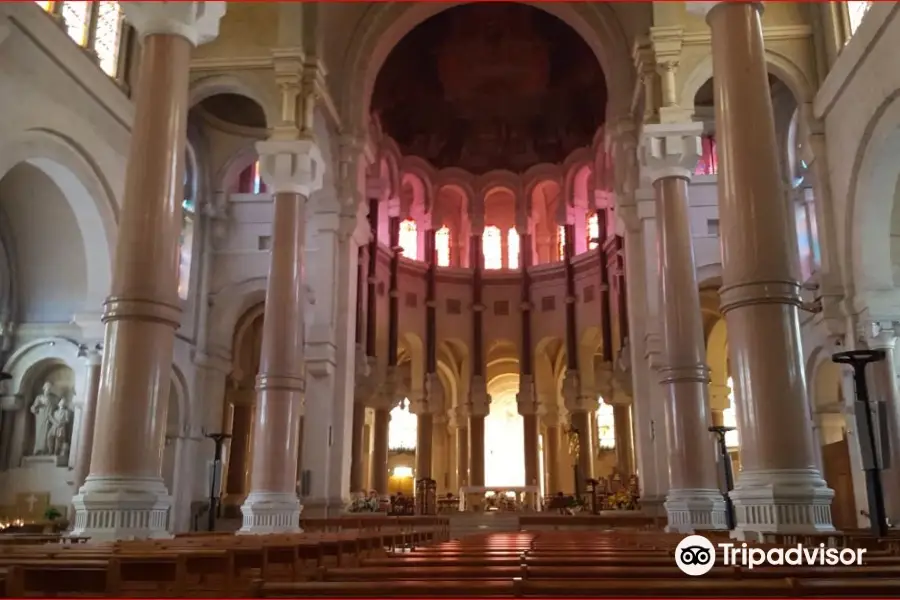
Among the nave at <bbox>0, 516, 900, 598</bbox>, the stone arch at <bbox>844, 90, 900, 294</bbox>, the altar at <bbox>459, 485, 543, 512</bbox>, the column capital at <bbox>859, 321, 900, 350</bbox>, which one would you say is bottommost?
the nave at <bbox>0, 516, 900, 598</bbox>

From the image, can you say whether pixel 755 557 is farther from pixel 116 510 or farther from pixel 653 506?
pixel 653 506

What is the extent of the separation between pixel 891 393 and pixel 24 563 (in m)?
14.2

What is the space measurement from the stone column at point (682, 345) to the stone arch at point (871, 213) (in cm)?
312

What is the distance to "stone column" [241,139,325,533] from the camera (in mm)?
13945

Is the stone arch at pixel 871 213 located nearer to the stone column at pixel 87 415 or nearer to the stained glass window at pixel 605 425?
the stone column at pixel 87 415

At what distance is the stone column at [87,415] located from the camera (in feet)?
54.7

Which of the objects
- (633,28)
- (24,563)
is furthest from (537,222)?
(24,563)

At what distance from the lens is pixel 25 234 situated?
1888 centimetres

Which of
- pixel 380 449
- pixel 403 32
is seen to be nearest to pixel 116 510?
pixel 403 32

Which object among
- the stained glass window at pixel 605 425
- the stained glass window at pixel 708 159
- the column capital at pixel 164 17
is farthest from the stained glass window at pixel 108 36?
→ the stained glass window at pixel 605 425

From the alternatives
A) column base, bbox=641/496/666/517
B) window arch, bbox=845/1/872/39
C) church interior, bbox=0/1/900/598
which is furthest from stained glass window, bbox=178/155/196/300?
window arch, bbox=845/1/872/39

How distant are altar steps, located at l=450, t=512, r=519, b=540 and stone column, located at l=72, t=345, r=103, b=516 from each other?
29.8 feet

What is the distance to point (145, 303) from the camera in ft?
29.0

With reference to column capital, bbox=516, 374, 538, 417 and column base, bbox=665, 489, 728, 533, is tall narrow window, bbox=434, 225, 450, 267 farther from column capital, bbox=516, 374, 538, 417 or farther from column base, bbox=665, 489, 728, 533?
column base, bbox=665, 489, 728, 533
